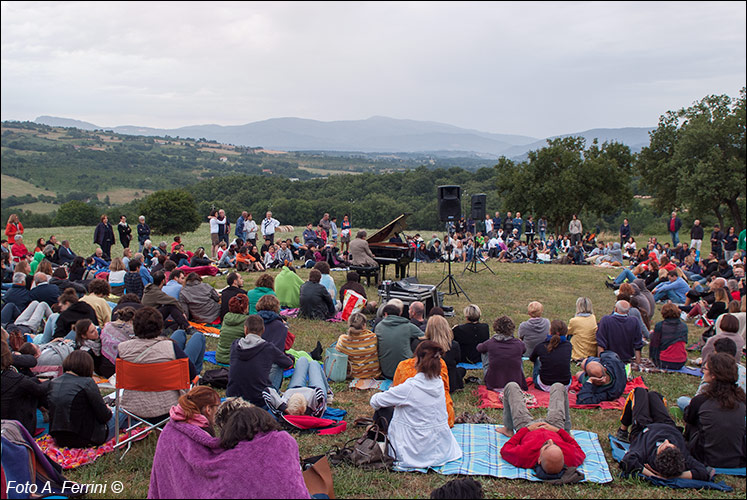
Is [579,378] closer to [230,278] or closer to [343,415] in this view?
[343,415]

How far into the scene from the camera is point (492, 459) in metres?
4.51

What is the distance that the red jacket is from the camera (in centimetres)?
428

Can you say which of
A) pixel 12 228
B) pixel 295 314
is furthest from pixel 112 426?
pixel 12 228

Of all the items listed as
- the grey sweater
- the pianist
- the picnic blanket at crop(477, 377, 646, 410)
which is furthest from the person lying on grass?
the pianist

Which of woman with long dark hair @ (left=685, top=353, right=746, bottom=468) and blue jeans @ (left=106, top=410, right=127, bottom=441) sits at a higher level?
woman with long dark hair @ (left=685, top=353, right=746, bottom=468)

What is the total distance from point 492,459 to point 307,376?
2218 mm

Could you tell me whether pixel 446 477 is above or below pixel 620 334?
below

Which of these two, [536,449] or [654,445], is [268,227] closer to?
[536,449]

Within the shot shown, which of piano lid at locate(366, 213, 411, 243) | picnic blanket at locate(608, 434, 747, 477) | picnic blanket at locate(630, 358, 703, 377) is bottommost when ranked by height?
picnic blanket at locate(630, 358, 703, 377)

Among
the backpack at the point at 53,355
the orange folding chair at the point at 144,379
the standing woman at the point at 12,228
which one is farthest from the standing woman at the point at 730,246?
the standing woman at the point at 12,228

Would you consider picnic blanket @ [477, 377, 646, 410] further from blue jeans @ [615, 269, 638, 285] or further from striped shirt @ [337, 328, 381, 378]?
blue jeans @ [615, 269, 638, 285]

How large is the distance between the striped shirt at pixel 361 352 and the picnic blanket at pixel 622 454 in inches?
111

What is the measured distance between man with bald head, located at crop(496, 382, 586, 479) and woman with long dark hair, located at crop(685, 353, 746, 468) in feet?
3.25

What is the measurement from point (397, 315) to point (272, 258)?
31.7 feet
